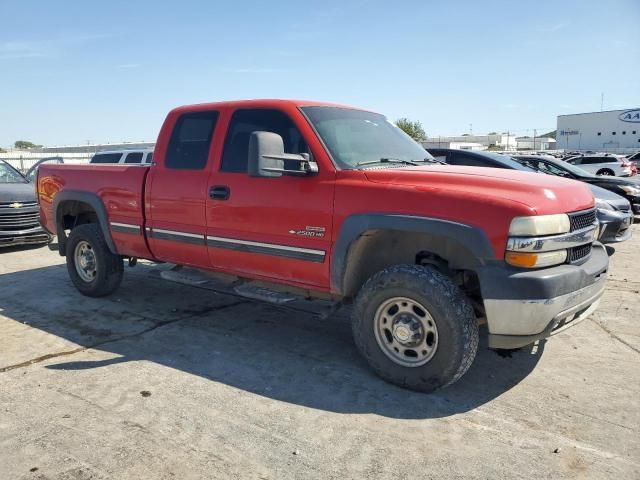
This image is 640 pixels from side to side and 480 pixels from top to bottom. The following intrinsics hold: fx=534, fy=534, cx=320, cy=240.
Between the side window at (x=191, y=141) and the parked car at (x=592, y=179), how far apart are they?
26.2 feet

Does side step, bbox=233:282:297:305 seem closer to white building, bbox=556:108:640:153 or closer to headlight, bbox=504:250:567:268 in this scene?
headlight, bbox=504:250:567:268

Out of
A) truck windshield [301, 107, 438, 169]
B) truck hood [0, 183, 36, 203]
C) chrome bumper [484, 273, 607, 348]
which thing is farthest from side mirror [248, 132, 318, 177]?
truck hood [0, 183, 36, 203]

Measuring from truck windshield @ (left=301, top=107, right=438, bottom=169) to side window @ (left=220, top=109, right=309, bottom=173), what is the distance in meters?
0.21

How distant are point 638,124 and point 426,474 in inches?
2874

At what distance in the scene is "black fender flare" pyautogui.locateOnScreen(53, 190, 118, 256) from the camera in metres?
5.77

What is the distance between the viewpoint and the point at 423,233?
3652mm

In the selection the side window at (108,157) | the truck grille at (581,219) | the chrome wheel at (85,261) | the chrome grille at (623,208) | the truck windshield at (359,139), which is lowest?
the chrome wheel at (85,261)

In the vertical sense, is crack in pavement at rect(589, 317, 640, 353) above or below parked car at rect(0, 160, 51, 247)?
below

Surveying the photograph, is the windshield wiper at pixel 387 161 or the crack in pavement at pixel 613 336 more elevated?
the windshield wiper at pixel 387 161

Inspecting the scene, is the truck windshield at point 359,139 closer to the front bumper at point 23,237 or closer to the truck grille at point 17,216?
the front bumper at point 23,237

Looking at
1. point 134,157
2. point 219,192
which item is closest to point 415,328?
point 219,192

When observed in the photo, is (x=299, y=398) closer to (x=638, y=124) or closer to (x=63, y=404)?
(x=63, y=404)

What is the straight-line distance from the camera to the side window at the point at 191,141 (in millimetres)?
4953

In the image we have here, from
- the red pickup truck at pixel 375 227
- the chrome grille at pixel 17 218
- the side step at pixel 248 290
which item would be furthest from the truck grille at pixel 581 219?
the chrome grille at pixel 17 218
